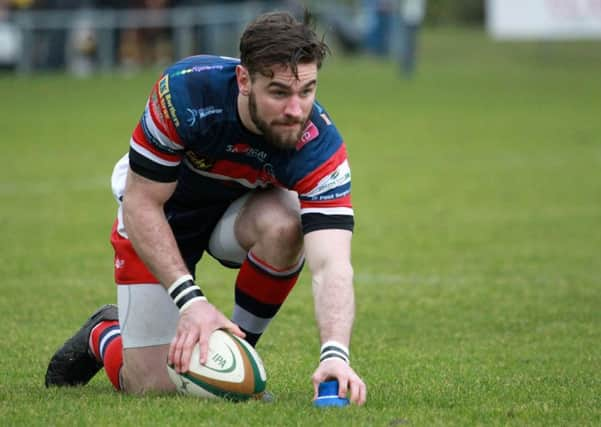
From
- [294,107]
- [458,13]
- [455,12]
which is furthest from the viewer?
[458,13]

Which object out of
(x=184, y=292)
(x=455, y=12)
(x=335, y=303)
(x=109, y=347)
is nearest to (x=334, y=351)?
(x=335, y=303)

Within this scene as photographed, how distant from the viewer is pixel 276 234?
531cm

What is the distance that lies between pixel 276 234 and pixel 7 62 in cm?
2409

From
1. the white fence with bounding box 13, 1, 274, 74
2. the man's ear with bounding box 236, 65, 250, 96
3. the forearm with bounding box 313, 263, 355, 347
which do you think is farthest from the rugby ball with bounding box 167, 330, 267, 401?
the white fence with bounding box 13, 1, 274, 74

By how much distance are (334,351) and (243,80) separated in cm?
108

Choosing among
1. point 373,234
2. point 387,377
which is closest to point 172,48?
point 373,234

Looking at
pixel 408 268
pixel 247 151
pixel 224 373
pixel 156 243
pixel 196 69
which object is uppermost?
pixel 196 69

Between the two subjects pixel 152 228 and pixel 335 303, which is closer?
pixel 335 303

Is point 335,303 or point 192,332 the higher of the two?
point 335,303

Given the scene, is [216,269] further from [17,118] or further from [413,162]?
[17,118]

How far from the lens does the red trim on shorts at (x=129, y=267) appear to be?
557 centimetres

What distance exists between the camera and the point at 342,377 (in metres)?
4.66

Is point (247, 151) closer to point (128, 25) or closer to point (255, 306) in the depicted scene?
point (255, 306)

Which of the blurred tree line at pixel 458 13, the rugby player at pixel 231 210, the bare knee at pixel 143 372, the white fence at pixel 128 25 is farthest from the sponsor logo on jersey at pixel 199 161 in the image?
the blurred tree line at pixel 458 13
